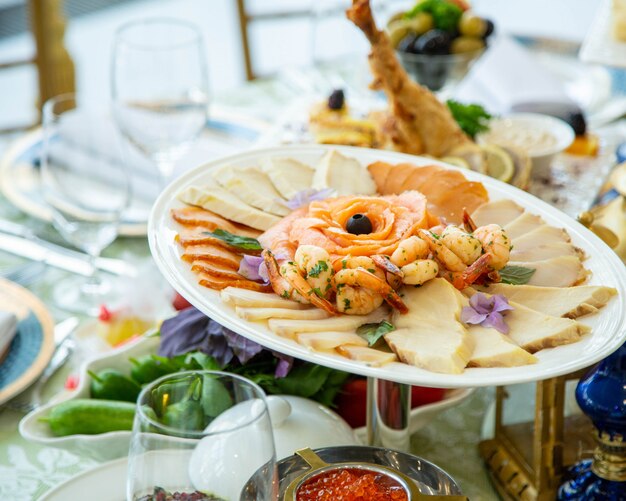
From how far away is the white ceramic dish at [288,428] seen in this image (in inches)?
42.6

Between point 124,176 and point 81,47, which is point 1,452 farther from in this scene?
point 81,47

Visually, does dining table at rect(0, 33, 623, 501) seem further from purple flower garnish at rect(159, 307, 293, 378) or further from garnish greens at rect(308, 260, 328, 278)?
garnish greens at rect(308, 260, 328, 278)

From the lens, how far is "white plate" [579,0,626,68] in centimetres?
177

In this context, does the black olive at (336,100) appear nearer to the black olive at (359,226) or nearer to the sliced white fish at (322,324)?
the black olive at (359,226)

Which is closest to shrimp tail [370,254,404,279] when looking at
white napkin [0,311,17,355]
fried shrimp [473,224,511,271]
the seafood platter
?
the seafood platter

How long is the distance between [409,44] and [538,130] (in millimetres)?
332

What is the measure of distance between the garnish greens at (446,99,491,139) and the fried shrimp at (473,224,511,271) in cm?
75

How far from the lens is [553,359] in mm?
849

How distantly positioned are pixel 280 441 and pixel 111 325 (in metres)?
0.49

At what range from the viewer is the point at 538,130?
70.4 inches

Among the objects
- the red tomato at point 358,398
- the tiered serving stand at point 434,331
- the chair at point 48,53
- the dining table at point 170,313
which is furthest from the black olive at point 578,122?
the chair at point 48,53

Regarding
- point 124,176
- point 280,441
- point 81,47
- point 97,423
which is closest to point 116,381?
point 97,423

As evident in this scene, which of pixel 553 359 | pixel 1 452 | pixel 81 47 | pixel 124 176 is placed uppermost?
pixel 553 359

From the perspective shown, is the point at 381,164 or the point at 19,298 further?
the point at 19,298
